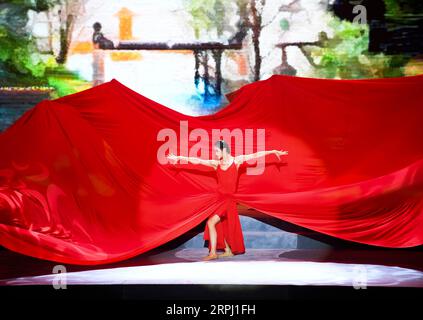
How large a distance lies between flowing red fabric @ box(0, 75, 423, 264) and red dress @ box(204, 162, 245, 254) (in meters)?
0.02

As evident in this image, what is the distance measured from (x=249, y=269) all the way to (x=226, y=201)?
819 millimetres

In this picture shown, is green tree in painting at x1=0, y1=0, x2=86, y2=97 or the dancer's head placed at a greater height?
green tree in painting at x1=0, y1=0, x2=86, y2=97

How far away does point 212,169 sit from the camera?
17.9 ft

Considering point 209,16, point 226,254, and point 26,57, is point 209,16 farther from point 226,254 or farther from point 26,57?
point 226,254

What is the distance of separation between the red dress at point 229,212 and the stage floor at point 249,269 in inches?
6.5

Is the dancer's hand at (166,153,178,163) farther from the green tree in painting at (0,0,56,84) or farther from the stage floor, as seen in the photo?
the green tree in painting at (0,0,56,84)

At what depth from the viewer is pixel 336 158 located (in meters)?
5.33

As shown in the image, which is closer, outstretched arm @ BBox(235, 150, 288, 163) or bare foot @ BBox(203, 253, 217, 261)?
bare foot @ BBox(203, 253, 217, 261)

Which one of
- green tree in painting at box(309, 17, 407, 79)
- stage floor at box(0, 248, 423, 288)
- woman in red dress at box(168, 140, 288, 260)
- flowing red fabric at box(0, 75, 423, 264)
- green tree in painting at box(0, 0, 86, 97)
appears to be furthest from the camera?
green tree in painting at box(0, 0, 86, 97)

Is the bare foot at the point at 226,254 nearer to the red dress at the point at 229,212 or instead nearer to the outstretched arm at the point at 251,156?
the red dress at the point at 229,212

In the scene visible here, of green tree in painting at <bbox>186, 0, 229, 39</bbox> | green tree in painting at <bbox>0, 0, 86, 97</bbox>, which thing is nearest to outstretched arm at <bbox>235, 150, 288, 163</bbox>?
green tree in painting at <bbox>186, 0, 229, 39</bbox>

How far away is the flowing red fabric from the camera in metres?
5.00

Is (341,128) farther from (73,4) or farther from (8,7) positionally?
(8,7)

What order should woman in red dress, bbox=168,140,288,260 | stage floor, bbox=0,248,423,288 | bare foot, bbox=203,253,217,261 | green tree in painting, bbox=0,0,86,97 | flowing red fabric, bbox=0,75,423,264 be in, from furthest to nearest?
1. green tree in painting, bbox=0,0,86,97
2. woman in red dress, bbox=168,140,288,260
3. bare foot, bbox=203,253,217,261
4. flowing red fabric, bbox=0,75,423,264
5. stage floor, bbox=0,248,423,288
